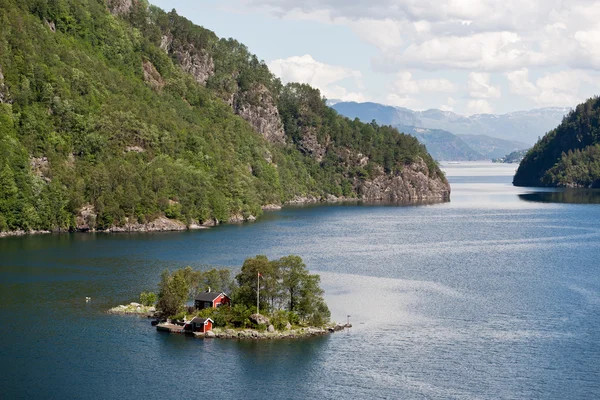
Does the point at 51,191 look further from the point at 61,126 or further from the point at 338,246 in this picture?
the point at 338,246

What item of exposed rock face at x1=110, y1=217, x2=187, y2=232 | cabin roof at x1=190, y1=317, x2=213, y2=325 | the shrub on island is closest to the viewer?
cabin roof at x1=190, y1=317, x2=213, y2=325

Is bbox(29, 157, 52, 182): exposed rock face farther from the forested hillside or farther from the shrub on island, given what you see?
the shrub on island

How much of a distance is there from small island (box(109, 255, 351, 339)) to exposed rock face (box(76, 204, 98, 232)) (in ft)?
214

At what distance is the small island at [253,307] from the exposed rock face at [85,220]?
65328 mm

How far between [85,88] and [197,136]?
2848cm

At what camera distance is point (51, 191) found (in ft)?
470

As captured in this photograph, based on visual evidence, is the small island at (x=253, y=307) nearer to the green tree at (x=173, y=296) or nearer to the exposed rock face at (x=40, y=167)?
the green tree at (x=173, y=296)

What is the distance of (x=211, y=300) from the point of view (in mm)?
78875

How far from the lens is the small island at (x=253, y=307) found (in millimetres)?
75188

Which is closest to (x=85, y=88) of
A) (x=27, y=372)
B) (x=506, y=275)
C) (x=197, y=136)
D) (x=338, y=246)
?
(x=197, y=136)

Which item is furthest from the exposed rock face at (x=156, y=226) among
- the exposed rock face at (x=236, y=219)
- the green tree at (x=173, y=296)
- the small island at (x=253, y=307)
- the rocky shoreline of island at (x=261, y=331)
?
the rocky shoreline of island at (x=261, y=331)

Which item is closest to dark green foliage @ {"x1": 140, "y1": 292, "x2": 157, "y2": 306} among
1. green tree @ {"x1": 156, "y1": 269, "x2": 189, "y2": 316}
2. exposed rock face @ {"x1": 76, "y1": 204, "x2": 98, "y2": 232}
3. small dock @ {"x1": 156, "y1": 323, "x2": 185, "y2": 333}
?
green tree @ {"x1": 156, "y1": 269, "x2": 189, "y2": 316}

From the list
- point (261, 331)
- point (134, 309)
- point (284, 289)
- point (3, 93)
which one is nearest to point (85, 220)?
point (3, 93)

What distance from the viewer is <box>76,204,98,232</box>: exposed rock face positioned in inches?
5728
